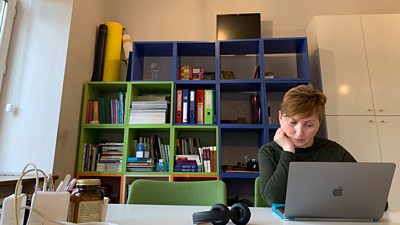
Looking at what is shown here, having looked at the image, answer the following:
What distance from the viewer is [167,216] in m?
0.85

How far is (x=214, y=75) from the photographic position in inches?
95.1

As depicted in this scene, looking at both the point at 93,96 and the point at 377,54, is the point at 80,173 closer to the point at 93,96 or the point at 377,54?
the point at 93,96

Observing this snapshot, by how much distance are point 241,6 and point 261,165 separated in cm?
216

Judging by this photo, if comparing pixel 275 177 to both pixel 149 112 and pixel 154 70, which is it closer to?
pixel 149 112

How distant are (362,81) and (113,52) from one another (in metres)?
2.39

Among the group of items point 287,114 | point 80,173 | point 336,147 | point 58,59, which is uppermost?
point 58,59

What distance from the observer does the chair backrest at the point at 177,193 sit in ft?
4.01

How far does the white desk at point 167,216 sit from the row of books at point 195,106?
1275 millimetres

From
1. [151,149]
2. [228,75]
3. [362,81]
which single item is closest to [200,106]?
[228,75]

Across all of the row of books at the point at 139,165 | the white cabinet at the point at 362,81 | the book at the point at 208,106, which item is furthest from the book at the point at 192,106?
Result: the white cabinet at the point at 362,81

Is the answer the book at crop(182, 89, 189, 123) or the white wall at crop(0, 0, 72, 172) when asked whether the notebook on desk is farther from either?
the white wall at crop(0, 0, 72, 172)

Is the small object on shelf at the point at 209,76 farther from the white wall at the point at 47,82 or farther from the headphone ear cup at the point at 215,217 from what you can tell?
the headphone ear cup at the point at 215,217

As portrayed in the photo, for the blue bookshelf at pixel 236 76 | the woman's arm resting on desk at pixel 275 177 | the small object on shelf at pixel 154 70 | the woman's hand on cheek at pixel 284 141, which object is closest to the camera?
the woman's arm resting on desk at pixel 275 177

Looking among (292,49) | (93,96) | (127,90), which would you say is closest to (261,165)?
(127,90)
